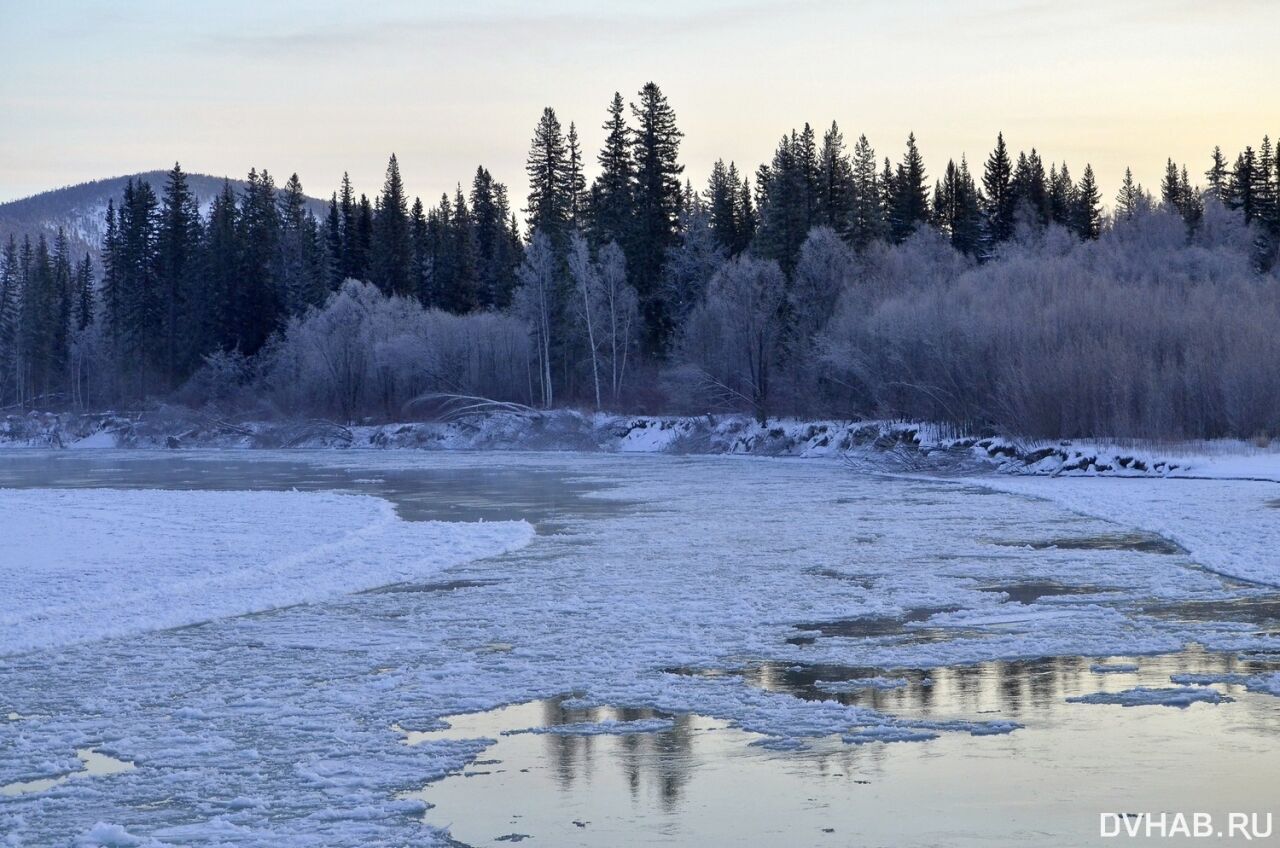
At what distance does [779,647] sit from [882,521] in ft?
37.6

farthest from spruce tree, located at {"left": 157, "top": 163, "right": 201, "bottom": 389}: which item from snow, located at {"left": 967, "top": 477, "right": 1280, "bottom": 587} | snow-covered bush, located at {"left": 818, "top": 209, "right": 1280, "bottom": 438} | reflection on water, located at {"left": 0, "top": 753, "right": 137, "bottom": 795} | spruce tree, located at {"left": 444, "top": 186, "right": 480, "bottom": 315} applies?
reflection on water, located at {"left": 0, "top": 753, "right": 137, "bottom": 795}

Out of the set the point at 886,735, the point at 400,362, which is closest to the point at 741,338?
the point at 400,362

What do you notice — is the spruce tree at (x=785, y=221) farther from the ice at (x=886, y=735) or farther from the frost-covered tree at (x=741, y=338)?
the ice at (x=886, y=735)

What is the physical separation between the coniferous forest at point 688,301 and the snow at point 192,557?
21.3m

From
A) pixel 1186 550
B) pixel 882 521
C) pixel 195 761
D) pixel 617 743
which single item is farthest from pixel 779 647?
pixel 882 521

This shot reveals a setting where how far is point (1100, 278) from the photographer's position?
42.0 m

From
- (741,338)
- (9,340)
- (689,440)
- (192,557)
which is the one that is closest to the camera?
(192,557)

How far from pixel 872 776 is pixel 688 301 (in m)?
65.6

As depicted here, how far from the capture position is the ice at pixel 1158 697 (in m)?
8.98

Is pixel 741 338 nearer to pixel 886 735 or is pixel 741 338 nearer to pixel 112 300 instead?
pixel 886 735

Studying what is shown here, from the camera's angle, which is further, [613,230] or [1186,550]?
[613,230]

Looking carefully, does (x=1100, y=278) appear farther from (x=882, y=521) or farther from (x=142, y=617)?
(x=142, y=617)

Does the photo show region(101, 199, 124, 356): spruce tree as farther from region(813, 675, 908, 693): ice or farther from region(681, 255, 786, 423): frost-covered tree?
region(813, 675, 908, 693): ice

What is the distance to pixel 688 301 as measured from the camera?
7238 cm
